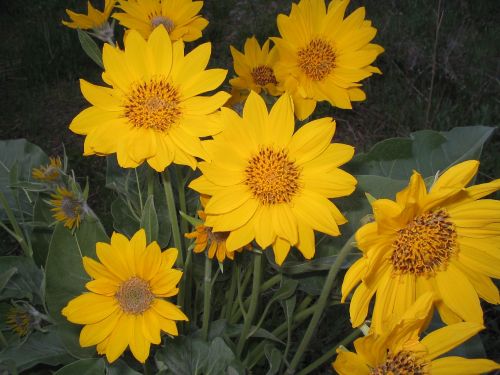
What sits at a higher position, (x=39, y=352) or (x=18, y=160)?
(x=18, y=160)

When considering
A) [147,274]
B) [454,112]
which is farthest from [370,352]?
[454,112]

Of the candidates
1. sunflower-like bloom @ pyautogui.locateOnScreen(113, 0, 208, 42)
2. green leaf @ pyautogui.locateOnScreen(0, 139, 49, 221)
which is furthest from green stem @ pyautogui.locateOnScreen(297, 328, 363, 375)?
green leaf @ pyautogui.locateOnScreen(0, 139, 49, 221)

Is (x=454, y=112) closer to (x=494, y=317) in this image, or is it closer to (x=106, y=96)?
(x=494, y=317)

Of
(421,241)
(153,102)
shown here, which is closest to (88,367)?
(153,102)

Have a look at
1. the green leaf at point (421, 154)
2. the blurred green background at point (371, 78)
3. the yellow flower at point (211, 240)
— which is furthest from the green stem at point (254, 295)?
the blurred green background at point (371, 78)

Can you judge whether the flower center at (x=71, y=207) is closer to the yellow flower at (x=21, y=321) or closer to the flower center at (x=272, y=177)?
the yellow flower at (x=21, y=321)

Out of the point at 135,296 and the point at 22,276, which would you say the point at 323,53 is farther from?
the point at 22,276
